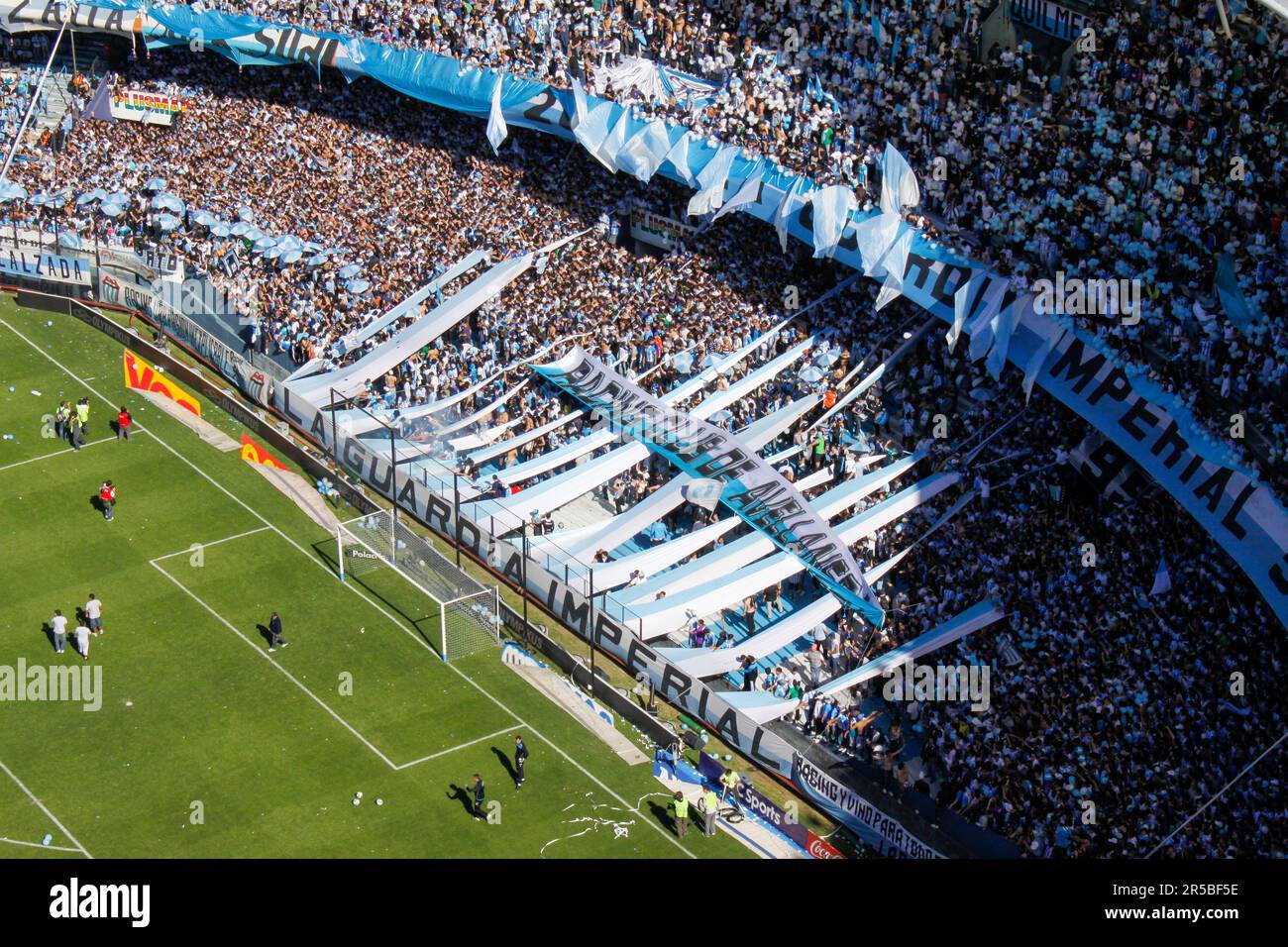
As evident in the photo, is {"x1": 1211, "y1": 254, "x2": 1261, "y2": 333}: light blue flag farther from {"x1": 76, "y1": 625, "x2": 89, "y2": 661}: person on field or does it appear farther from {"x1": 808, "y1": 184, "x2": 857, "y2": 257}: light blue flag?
{"x1": 76, "y1": 625, "x2": 89, "y2": 661}: person on field

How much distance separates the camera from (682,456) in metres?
46.9

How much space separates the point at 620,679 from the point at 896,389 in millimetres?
11671

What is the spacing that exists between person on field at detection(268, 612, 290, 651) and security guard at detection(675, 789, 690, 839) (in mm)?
11035

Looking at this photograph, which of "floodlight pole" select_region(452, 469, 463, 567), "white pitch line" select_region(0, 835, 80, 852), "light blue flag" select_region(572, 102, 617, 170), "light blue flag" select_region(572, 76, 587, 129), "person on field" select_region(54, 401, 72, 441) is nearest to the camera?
"white pitch line" select_region(0, 835, 80, 852)

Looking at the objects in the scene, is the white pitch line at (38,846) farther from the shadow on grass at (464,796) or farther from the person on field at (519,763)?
the person on field at (519,763)

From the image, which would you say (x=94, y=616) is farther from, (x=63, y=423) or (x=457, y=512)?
(x=63, y=423)

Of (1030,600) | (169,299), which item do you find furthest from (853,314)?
(169,299)

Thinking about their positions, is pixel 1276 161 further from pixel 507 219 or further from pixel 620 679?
pixel 507 219

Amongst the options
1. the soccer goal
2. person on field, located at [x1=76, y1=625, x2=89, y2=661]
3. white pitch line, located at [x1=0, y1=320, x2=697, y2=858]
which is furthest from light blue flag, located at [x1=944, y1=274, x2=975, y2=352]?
person on field, located at [x1=76, y1=625, x2=89, y2=661]

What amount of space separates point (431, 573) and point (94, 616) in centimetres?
813

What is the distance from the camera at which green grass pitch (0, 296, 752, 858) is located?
1455 inches

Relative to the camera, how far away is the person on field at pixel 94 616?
4216 cm

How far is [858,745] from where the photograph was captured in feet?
129

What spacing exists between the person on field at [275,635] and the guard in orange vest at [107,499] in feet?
22.8
